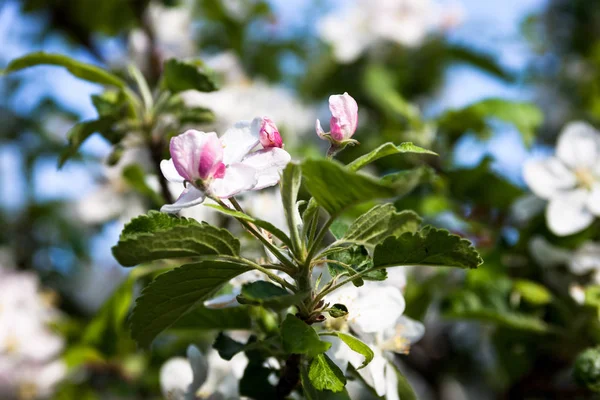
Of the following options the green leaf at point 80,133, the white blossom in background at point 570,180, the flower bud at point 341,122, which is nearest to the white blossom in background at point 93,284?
the green leaf at point 80,133

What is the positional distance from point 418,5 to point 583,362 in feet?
5.45

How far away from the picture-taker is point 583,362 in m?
1.10

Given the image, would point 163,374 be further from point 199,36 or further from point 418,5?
point 199,36

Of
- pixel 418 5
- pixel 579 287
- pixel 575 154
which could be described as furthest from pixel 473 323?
pixel 418 5

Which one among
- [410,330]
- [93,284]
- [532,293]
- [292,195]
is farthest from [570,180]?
[93,284]

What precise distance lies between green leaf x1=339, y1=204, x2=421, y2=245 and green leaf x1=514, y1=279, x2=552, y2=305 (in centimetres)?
72

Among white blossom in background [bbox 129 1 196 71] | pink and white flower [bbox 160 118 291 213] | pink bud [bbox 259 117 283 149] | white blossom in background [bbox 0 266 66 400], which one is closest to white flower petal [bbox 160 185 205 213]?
pink and white flower [bbox 160 118 291 213]

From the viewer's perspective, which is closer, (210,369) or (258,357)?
(258,357)

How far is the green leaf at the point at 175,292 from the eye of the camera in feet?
2.47

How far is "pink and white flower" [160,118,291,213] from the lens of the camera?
0.74 meters

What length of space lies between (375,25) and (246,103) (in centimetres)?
62

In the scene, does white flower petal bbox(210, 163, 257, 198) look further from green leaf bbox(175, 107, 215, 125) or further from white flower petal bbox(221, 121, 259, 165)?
green leaf bbox(175, 107, 215, 125)

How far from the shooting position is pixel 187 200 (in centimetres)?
75

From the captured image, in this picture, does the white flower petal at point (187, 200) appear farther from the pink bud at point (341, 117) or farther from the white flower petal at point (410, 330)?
the white flower petal at point (410, 330)
